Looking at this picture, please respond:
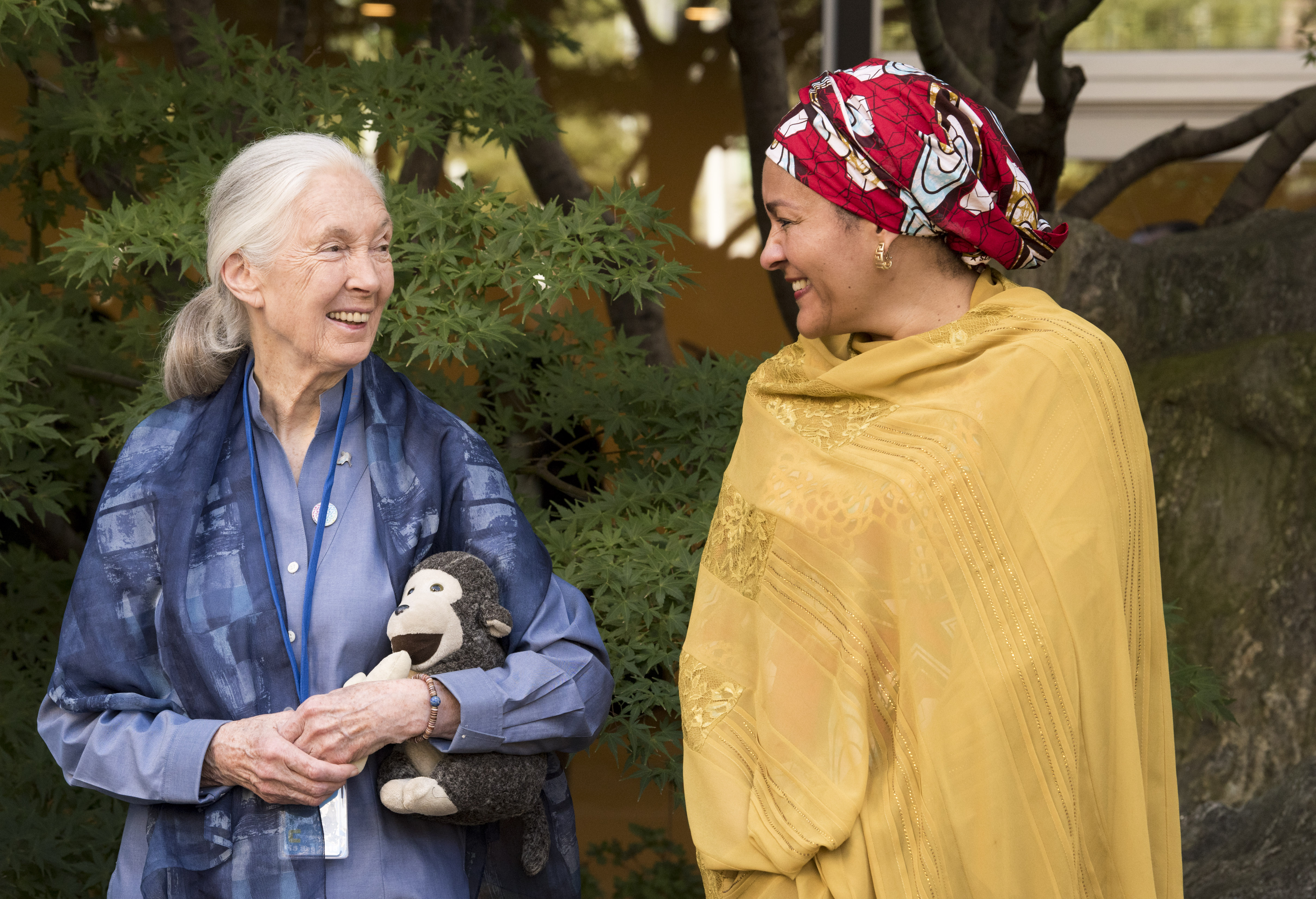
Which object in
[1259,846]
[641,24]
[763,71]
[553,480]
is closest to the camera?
[553,480]

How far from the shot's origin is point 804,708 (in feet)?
5.44

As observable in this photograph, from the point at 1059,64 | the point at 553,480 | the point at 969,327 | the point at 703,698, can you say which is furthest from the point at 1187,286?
the point at 703,698

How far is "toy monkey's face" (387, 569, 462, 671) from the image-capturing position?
1.71 m

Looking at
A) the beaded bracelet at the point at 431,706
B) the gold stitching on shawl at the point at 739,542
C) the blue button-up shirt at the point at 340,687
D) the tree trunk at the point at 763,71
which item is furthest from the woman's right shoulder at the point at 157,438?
the tree trunk at the point at 763,71

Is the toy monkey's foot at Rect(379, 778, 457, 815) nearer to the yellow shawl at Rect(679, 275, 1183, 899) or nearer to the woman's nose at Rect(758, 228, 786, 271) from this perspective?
the yellow shawl at Rect(679, 275, 1183, 899)

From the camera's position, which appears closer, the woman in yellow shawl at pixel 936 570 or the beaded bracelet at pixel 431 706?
the woman in yellow shawl at pixel 936 570

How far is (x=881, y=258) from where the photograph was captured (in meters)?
1.67

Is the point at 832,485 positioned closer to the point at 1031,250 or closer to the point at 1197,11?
the point at 1031,250

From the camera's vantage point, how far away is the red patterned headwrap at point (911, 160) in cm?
161

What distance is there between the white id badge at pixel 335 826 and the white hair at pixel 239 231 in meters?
0.66

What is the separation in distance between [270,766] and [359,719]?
0.14 meters

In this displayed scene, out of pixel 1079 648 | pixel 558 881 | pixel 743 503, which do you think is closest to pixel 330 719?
pixel 558 881

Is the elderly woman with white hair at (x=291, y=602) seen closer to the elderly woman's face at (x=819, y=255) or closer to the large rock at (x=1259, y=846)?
the elderly woman's face at (x=819, y=255)

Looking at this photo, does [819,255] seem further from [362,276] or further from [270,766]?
[270,766]
